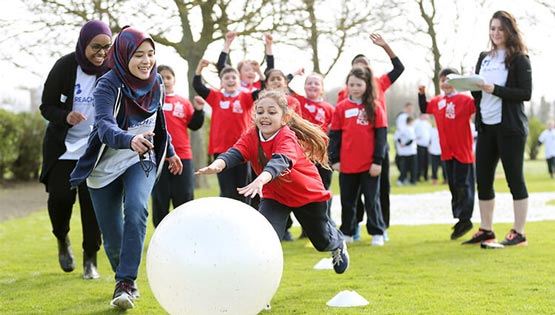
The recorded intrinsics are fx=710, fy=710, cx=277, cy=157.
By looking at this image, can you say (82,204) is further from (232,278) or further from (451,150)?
(451,150)

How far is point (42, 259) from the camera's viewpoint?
8.17m

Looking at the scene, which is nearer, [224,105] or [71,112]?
[71,112]

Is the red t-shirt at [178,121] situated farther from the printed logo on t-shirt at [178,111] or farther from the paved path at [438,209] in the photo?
the paved path at [438,209]

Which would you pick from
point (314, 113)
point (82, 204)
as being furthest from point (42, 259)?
point (314, 113)

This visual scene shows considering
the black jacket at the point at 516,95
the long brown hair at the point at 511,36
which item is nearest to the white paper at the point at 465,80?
the black jacket at the point at 516,95

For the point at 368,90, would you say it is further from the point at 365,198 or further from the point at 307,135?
the point at 307,135

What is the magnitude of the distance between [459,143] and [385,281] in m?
3.47

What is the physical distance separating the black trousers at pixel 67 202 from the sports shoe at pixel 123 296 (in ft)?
4.50

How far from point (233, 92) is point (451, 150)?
9.49 feet

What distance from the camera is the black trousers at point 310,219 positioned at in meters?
5.25

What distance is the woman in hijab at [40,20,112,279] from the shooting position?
6.00 meters

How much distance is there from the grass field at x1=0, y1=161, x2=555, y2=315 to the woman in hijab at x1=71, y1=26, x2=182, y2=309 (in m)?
0.47

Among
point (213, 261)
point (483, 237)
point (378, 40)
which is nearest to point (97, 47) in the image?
point (213, 261)

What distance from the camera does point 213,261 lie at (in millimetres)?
3867
